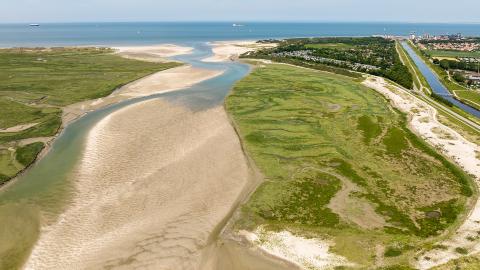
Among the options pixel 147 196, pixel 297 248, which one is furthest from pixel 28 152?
pixel 297 248

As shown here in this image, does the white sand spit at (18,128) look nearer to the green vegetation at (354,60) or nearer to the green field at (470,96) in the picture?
the green vegetation at (354,60)

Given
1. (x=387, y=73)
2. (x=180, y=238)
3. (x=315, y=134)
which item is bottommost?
(x=180, y=238)

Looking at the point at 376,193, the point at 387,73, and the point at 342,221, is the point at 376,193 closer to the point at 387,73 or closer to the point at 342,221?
the point at 342,221

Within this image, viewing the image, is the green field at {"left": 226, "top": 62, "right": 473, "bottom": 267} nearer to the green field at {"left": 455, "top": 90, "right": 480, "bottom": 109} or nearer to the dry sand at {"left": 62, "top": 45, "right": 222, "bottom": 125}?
the dry sand at {"left": 62, "top": 45, "right": 222, "bottom": 125}

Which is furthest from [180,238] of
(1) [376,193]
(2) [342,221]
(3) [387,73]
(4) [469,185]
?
(3) [387,73]

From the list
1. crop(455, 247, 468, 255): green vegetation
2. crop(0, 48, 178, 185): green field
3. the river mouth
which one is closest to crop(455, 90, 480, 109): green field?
crop(455, 247, 468, 255): green vegetation

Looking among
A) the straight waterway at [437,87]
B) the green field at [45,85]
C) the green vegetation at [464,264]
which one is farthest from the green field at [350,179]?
the green field at [45,85]

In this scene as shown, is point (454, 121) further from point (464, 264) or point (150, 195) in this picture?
point (150, 195)
